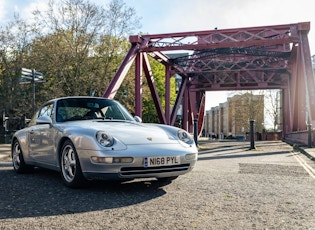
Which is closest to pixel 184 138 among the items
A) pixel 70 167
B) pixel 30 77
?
pixel 70 167

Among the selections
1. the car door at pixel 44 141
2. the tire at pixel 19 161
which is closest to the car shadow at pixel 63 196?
the car door at pixel 44 141

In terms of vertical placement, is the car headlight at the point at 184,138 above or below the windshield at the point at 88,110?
below

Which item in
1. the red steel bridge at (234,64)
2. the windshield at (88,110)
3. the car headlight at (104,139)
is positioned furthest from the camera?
the red steel bridge at (234,64)

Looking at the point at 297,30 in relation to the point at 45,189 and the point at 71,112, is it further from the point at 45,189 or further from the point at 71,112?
the point at 45,189

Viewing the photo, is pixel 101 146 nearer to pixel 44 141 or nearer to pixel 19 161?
pixel 44 141

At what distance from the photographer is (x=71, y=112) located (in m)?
5.35

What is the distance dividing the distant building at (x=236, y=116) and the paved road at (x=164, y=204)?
177 feet

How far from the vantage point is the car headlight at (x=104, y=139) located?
408 cm

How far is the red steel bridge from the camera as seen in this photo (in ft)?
48.6

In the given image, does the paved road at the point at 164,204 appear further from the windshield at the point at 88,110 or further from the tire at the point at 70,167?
the windshield at the point at 88,110

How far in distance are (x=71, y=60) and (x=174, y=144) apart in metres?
15.8

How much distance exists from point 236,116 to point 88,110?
80013 mm

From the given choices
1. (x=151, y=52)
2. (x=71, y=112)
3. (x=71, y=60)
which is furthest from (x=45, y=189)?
(x=71, y=60)

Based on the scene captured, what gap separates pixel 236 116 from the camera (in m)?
82.9
